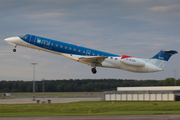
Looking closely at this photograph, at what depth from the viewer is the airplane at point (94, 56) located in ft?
118

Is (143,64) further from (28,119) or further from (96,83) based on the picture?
(96,83)

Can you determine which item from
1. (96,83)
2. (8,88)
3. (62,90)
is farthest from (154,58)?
(8,88)

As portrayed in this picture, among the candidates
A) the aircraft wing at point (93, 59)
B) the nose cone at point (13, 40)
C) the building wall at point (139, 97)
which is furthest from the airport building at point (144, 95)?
the nose cone at point (13, 40)

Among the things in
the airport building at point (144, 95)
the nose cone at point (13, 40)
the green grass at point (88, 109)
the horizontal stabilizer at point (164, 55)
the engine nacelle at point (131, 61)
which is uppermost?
the nose cone at point (13, 40)

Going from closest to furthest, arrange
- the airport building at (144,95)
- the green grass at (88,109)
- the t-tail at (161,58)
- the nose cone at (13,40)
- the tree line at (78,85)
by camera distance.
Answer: the green grass at (88,109)
the t-tail at (161,58)
the nose cone at (13,40)
the airport building at (144,95)
the tree line at (78,85)

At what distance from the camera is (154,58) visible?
38.1 m

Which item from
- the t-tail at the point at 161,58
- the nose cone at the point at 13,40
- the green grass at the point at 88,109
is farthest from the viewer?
the nose cone at the point at 13,40

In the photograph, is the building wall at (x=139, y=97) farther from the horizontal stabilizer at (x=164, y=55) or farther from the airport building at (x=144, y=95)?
the horizontal stabilizer at (x=164, y=55)

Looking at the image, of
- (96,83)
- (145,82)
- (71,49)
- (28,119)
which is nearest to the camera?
(28,119)

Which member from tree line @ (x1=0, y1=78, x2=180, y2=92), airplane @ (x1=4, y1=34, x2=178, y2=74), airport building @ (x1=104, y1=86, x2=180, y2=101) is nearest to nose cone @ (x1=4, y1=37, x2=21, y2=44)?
airplane @ (x1=4, y1=34, x2=178, y2=74)

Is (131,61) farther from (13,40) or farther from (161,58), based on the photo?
(13,40)

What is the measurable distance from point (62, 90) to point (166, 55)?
289 feet

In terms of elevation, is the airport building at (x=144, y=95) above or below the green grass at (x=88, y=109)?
above

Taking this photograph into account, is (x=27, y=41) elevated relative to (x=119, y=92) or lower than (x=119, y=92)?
elevated
